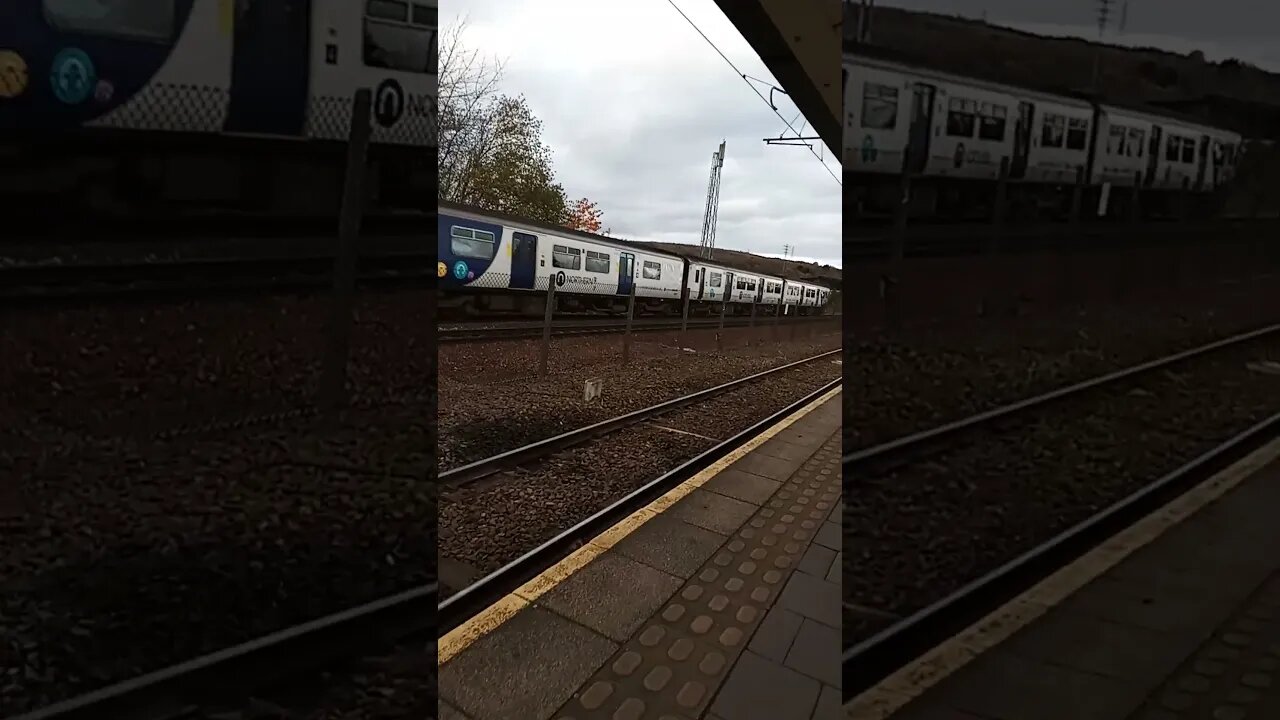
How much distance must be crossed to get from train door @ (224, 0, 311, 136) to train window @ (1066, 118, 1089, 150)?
148 cm

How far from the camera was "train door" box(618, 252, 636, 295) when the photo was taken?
805cm

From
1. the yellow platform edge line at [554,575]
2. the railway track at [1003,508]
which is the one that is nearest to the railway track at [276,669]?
the yellow platform edge line at [554,575]

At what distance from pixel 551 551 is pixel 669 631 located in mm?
556

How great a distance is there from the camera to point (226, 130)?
800 mm

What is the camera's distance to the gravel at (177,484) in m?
0.75

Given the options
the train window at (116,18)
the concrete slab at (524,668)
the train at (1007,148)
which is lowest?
the concrete slab at (524,668)

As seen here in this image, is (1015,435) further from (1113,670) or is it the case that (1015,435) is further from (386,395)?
(386,395)

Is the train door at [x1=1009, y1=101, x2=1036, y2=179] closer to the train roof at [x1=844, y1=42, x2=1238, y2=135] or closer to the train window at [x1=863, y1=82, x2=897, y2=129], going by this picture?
the train roof at [x1=844, y1=42, x2=1238, y2=135]

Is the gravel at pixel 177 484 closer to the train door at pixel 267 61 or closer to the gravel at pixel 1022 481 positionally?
the train door at pixel 267 61

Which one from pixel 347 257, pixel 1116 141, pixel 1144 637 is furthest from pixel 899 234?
pixel 347 257

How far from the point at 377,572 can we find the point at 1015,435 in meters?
1.47

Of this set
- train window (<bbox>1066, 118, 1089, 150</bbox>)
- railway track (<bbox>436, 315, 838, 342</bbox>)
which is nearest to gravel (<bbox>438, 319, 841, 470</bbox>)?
railway track (<bbox>436, 315, 838, 342</bbox>)

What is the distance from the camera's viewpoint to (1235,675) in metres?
1.00

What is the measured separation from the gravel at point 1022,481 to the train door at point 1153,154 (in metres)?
0.51
